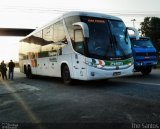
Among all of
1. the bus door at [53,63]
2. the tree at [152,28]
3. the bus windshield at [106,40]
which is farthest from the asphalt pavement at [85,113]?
the tree at [152,28]

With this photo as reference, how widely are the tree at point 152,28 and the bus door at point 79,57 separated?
204 feet

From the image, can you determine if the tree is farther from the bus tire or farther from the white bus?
the white bus

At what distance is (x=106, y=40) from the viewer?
38.1 ft

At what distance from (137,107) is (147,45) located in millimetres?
10422

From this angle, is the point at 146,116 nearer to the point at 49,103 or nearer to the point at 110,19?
the point at 49,103

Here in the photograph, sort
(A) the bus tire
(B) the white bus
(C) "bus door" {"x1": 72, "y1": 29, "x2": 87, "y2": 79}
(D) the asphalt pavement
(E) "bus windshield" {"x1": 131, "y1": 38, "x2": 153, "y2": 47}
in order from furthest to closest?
(A) the bus tire
(E) "bus windshield" {"x1": 131, "y1": 38, "x2": 153, "y2": 47}
(C) "bus door" {"x1": 72, "y1": 29, "x2": 87, "y2": 79}
(B) the white bus
(D) the asphalt pavement

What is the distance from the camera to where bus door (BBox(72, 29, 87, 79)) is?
1125cm

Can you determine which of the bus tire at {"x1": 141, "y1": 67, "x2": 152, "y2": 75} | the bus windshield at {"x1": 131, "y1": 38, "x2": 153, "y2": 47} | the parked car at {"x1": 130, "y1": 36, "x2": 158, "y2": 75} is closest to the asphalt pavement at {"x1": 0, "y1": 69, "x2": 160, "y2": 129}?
the parked car at {"x1": 130, "y1": 36, "x2": 158, "y2": 75}

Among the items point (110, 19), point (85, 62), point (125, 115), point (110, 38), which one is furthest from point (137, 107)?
point (110, 19)

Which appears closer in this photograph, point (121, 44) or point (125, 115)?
point (125, 115)

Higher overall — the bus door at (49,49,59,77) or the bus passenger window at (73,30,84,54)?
the bus passenger window at (73,30,84,54)

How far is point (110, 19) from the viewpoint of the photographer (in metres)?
12.3

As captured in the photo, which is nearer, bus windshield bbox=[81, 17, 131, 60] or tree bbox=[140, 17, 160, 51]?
bus windshield bbox=[81, 17, 131, 60]

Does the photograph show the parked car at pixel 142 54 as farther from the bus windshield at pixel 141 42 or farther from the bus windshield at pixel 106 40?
the bus windshield at pixel 106 40
